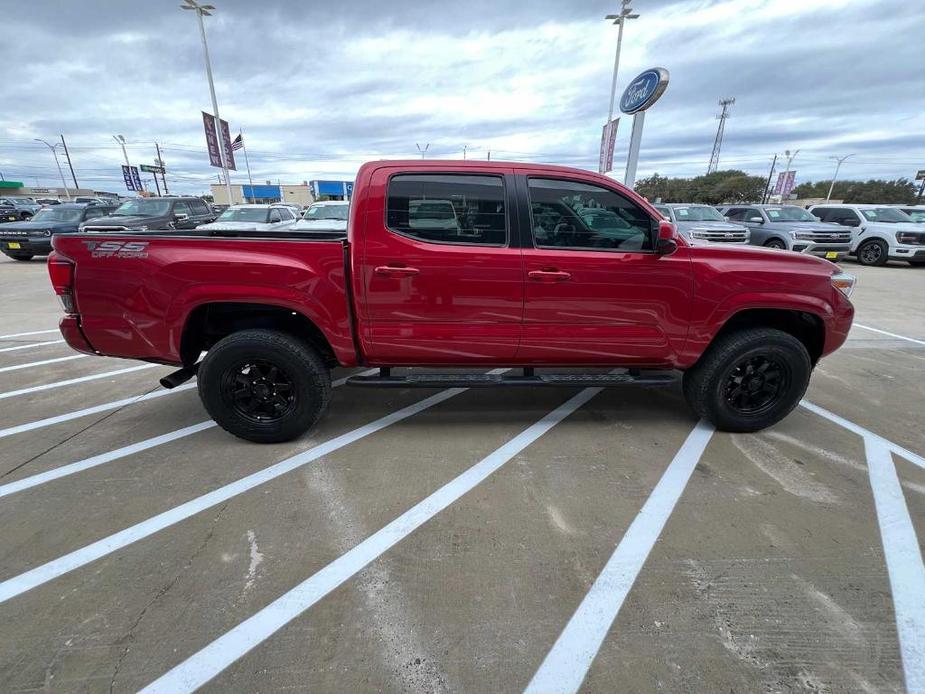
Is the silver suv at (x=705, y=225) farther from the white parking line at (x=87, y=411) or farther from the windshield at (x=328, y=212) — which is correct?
the white parking line at (x=87, y=411)

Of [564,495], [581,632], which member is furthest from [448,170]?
[581,632]

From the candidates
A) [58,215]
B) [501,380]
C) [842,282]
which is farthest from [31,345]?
[58,215]

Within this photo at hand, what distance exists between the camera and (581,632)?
1.89 meters

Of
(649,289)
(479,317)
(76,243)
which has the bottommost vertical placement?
(479,317)

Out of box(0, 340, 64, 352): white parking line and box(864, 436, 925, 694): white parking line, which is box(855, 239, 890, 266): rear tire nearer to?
box(864, 436, 925, 694): white parking line

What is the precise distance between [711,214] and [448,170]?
1395 cm

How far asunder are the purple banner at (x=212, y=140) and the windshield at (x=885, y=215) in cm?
2576

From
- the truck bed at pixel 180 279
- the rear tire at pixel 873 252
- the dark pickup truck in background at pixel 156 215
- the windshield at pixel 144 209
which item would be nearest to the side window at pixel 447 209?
the truck bed at pixel 180 279

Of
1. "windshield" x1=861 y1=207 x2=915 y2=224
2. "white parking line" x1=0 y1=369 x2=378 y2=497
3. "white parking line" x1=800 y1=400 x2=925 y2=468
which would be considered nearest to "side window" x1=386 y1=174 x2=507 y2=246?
"white parking line" x1=0 y1=369 x2=378 y2=497

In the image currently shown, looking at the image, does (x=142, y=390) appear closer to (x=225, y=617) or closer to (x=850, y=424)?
(x=225, y=617)

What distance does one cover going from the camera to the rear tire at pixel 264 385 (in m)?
3.06

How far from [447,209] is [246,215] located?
34.5 ft

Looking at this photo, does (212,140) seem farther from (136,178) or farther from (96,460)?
(136,178)

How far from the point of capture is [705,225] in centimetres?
1288
